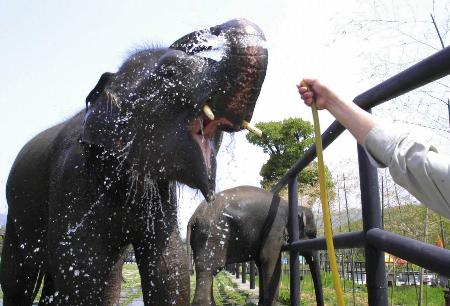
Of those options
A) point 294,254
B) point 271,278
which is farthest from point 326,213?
point 271,278

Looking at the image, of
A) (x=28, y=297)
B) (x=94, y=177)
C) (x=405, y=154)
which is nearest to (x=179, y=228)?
(x=94, y=177)

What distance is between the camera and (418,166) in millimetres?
910

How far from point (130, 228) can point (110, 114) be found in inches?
22.8

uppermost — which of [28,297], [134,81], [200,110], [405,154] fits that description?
[134,81]

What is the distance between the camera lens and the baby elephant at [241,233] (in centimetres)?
550

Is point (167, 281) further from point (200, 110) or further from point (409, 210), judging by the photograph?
point (409, 210)

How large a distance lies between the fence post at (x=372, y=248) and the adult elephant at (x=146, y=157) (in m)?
0.60

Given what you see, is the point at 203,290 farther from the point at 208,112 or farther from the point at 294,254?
the point at 208,112

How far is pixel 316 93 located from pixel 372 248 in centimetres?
52

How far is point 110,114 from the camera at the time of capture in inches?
89.4

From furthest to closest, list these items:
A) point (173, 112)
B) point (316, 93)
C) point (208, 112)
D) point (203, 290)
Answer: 1. point (203, 290)
2. point (173, 112)
3. point (208, 112)
4. point (316, 93)

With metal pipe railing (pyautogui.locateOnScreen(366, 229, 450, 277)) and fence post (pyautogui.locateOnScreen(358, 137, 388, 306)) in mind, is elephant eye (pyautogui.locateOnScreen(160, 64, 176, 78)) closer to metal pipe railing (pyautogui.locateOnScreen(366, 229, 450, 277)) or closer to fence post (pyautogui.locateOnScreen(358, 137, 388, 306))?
fence post (pyautogui.locateOnScreen(358, 137, 388, 306))

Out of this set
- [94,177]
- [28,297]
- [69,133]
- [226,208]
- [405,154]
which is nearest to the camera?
[405,154]

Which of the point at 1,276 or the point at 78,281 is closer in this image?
the point at 78,281
